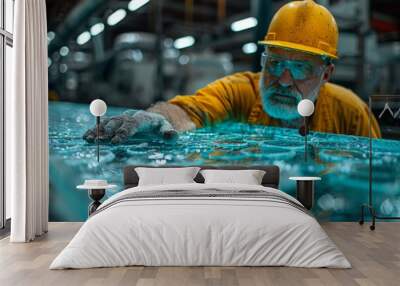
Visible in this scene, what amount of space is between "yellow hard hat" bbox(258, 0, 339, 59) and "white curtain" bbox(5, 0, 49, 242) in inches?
124

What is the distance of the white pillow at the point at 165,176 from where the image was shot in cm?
729

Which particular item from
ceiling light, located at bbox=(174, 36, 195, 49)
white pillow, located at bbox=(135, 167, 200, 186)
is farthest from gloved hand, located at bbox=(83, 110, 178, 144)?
ceiling light, located at bbox=(174, 36, 195, 49)

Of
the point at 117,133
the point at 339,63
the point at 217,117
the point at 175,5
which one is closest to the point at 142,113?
the point at 117,133

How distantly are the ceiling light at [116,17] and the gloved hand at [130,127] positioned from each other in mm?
1240

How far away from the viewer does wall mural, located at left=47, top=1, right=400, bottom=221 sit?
8.14m

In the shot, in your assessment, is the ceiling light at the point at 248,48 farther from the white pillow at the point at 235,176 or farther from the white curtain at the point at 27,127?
the white curtain at the point at 27,127

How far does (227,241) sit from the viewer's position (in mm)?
5051

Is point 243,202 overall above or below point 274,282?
above

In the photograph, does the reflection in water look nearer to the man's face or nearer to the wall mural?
the wall mural

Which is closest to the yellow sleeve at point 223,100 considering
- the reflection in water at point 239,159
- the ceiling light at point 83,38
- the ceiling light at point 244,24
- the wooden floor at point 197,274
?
the reflection in water at point 239,159

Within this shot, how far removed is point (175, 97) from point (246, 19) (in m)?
1.44

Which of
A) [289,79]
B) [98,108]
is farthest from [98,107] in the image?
[289,79]

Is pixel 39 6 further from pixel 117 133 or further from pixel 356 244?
pixel 356 244

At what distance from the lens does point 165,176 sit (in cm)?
732
